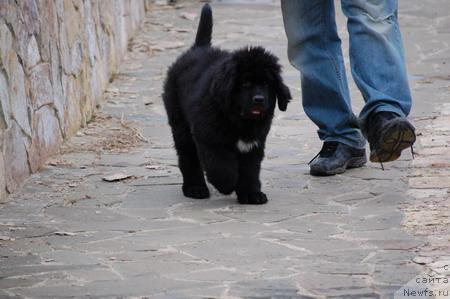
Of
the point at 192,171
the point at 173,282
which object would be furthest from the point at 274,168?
the point at 173,282

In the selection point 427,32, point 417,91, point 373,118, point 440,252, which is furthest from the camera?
point 427,32

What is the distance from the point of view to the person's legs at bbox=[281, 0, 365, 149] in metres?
5.96

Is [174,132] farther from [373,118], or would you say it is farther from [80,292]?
[80,292]

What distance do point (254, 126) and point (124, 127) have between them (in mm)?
2339

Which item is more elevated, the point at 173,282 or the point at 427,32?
the point at 173,282

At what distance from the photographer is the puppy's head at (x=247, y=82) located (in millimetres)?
5215

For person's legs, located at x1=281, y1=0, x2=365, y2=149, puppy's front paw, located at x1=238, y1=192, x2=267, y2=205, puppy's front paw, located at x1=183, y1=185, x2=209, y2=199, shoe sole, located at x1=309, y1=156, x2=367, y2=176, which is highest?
person's legs, located at x1=281, y1=0, x2=365, y2=149

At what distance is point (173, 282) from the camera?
415 cm

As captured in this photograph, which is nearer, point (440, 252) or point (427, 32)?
point (440, 252)

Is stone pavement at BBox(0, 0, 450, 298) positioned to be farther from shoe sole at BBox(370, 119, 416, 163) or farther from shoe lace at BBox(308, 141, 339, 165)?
shoe sole at BBox(370, 119, 416, 163)

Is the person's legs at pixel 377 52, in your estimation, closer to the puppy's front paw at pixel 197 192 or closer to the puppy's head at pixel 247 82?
the puppy's head at pixel 247 82

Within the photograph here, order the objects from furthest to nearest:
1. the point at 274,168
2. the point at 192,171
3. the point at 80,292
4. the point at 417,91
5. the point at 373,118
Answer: the point at 417,91 < the point at 274,168 < the point at 192,171 < the point at 373,118 < the point at 80,292

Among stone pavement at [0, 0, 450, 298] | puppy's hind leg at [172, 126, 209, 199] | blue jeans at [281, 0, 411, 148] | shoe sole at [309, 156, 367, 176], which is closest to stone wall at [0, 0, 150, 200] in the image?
stone pavement at [0, 0, 450, 298]

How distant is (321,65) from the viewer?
6.03 m
